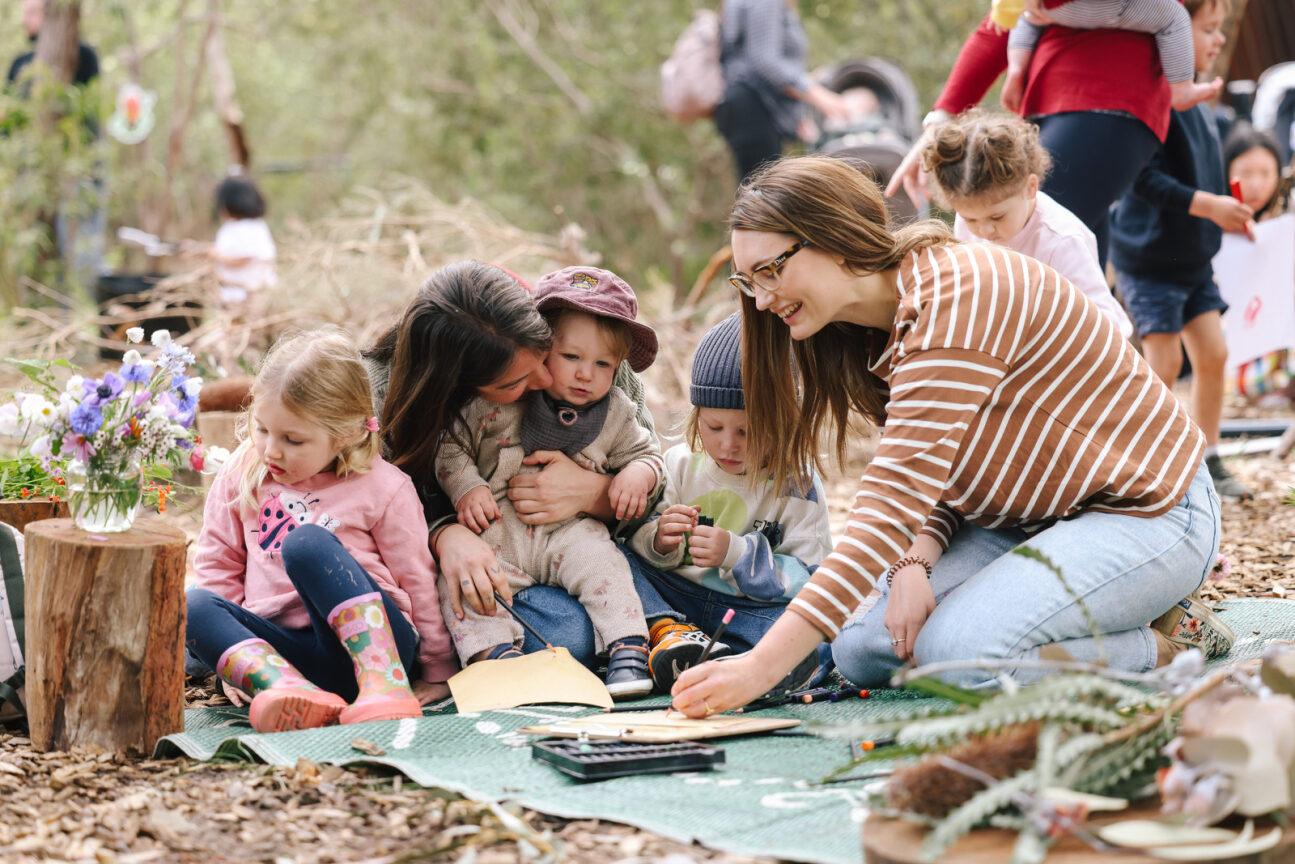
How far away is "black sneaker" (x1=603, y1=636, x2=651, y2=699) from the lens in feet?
9.32

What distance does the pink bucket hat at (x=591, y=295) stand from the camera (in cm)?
305

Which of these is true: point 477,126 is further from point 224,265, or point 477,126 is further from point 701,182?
point 224,265

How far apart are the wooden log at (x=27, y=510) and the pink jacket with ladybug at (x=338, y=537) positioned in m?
0.34

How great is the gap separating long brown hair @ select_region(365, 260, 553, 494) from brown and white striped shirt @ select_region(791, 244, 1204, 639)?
77cm

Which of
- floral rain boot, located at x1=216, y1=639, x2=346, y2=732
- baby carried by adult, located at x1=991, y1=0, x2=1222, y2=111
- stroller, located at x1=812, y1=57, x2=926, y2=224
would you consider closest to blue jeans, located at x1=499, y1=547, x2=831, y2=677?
floral rain boot, located at x1=216, y1=639, x2=346, y2=732

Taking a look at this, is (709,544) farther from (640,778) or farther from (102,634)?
(102,634)

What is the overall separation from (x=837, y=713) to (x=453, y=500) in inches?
37.7

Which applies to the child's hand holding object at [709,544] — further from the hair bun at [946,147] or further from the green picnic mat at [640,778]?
the hair bun at [946,147]

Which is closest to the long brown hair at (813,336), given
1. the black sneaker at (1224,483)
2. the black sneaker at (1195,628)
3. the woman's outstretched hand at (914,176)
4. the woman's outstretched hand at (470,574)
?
the woman's outstretched hand at (470,574)

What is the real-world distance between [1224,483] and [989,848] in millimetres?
3460

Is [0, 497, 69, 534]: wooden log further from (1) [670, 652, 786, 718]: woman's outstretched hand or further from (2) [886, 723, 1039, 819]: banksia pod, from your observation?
(2) [886, 723, 1039, 819]: banksia pod

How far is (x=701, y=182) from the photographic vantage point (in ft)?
40.6

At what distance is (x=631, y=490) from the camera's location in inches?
123

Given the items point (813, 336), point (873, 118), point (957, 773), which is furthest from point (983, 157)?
point (873, 118)
